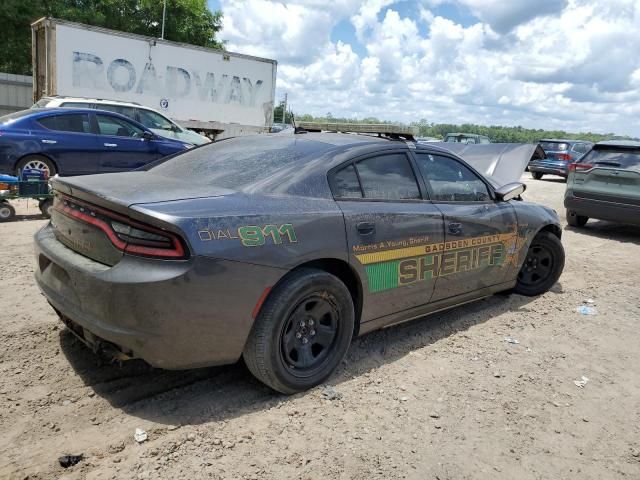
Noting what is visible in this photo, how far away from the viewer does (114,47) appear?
1427 cm

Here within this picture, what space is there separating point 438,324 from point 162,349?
2603 millimetres

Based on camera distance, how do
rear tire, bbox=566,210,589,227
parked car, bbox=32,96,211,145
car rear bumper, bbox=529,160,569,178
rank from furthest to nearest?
car rear bumper, bbox=529,160,569,178
parked car, bbox=32,96,211,145
rear tire, bbox=566,210,589,227

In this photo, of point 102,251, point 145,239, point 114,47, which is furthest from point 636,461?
point 114,47

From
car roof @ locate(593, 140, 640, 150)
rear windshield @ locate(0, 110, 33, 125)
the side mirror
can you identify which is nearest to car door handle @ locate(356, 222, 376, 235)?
the side mirror

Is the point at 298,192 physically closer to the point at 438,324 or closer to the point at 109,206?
the point at 109,206

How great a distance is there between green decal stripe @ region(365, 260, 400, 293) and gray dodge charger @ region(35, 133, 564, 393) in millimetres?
10

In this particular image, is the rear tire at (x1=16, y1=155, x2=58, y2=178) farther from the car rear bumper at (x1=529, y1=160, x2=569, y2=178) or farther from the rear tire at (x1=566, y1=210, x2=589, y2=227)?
the car rear bumper at (x1=529, y1=160, x2=569, y2=178)

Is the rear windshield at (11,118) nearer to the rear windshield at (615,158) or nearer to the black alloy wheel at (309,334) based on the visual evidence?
→ the black alloy wheel at (309,334)

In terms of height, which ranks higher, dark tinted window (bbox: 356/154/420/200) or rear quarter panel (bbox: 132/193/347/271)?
dark tinted window (bbox: 356/154/420/200)

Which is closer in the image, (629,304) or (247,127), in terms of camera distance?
(629,304)

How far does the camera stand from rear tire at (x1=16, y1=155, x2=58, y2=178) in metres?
7.92

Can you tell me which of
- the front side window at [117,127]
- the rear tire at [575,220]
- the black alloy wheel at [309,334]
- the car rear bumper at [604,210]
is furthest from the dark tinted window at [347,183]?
the rear tire at [575,220]

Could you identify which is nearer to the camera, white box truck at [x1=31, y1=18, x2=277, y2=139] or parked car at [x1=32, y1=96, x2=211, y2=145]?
parked car at [x1=32, y1=96, x2=211, y2=145]

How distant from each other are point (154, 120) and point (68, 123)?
9.55ft
